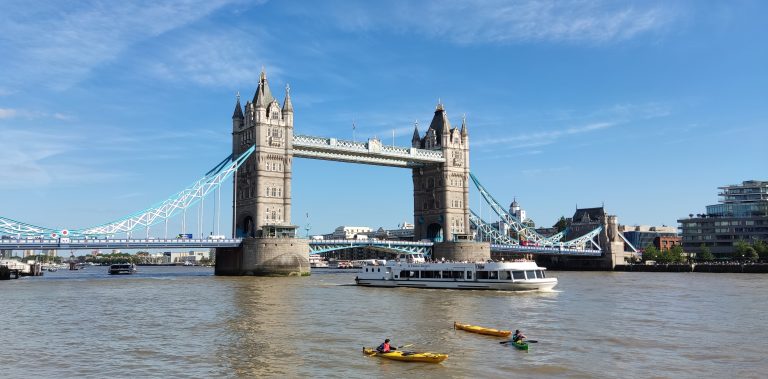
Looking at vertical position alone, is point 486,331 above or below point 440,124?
below

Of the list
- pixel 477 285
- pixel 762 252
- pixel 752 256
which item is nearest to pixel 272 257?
pixel 477 285

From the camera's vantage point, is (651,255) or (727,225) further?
(727,225)

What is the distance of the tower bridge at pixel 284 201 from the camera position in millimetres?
85062

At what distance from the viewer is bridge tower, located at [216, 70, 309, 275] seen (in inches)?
3551

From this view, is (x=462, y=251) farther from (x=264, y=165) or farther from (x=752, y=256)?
(x=752, y=256)

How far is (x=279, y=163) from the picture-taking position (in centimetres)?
9775

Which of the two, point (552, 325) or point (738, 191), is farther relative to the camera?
point (738, 191)

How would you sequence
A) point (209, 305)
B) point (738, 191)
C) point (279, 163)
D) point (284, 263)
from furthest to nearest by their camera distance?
point (738, 191) → point (279, 163) → point (284, 263) → point (209, 305)

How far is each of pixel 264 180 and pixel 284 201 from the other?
4305 mm

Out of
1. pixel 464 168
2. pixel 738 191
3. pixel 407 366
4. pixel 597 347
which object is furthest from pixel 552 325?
pixel 738 191

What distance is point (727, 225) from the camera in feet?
486

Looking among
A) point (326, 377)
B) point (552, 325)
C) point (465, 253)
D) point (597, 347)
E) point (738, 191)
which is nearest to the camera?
point (326, 377)

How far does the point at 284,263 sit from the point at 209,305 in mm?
40346

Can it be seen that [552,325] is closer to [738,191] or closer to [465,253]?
[465,253]
